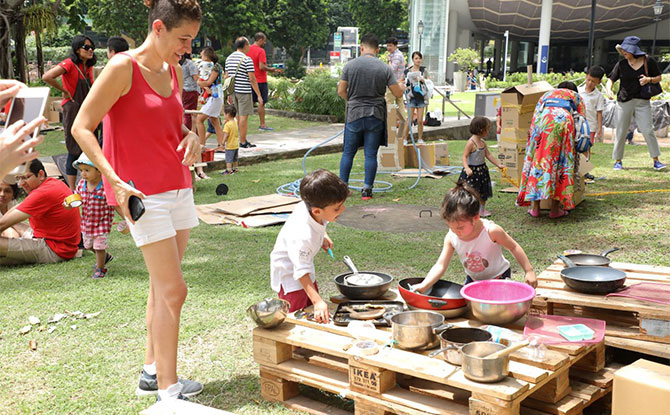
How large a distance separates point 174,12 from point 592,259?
2.92 meters

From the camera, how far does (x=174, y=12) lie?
122 inches

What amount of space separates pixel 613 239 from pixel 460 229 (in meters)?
3.47

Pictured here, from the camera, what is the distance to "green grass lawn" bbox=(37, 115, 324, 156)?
12.7 m

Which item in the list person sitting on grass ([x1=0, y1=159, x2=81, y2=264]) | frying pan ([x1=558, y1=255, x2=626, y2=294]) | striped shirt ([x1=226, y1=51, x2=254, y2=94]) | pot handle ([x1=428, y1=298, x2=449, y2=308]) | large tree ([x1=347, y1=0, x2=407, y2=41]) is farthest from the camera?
large tree ([x1=347, y1=0, x2=407, y2=41])

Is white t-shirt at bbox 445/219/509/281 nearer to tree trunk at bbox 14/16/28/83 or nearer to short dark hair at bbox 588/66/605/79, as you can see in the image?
short dark hair at bbox 588/66/605/79

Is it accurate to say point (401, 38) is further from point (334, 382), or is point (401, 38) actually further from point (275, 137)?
point (334, 382)

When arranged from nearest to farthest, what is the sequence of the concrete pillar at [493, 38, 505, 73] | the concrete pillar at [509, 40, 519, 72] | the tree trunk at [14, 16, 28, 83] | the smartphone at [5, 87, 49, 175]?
the smartphone at [5, 87, 49, 175]
the tree trunk at [14, 16, 28, 83]
the concrete pillar at [493, 38, 505, 73]
the concrete pillar at [509, 40, 519, 72]

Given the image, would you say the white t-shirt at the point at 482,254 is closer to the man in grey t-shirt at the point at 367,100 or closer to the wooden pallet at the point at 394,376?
the wooden pallet at the point at 394,376

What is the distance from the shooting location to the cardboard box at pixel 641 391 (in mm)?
2809

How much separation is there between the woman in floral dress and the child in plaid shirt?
14.5ft

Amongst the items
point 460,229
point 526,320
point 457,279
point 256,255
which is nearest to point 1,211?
point 256,255

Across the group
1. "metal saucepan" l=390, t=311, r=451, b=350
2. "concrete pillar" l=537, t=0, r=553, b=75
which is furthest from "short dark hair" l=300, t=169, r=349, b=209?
"concrete pillar" l=537, t=0, r=553, b=75

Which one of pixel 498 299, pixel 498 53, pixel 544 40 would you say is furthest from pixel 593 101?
pixel 498 53

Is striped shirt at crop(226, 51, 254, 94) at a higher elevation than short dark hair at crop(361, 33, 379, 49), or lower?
lower
